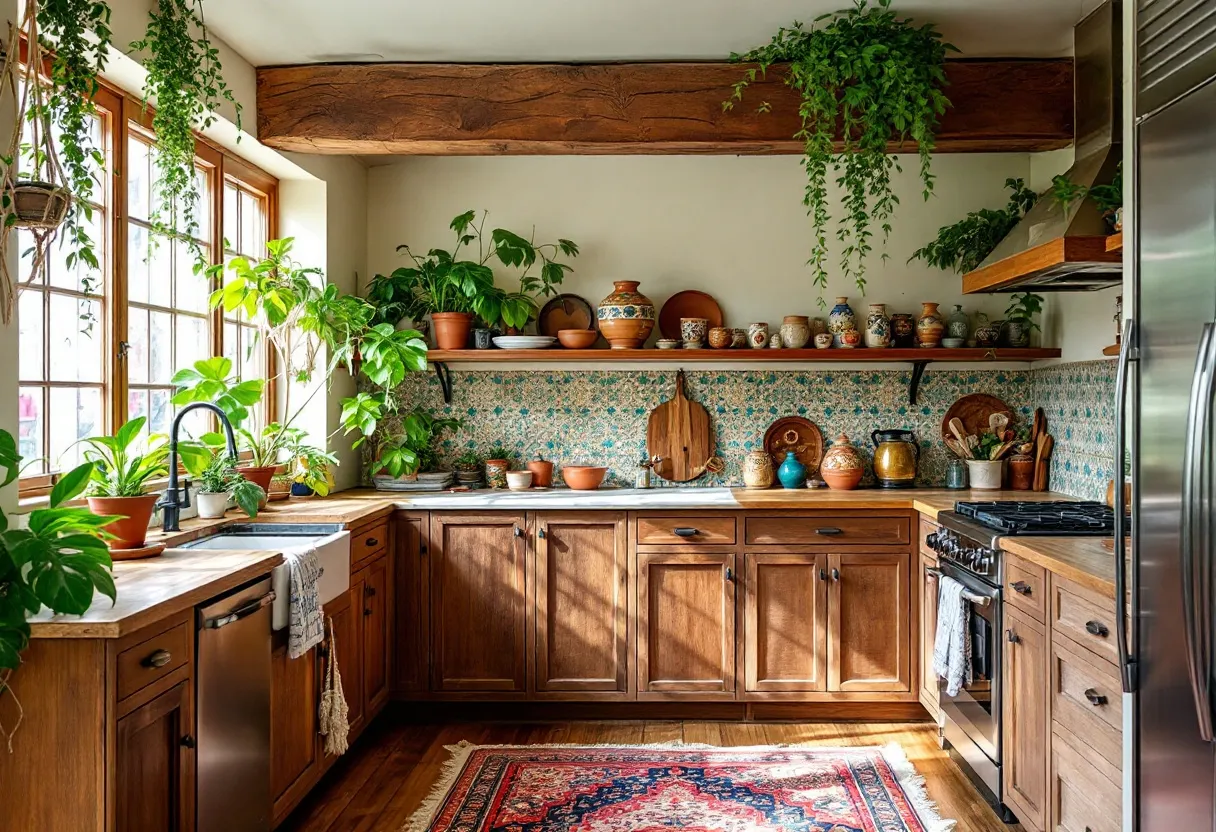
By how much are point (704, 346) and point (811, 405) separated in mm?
621

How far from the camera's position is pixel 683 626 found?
3.99 meters

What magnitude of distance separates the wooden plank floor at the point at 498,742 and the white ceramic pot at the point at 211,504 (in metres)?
1.00

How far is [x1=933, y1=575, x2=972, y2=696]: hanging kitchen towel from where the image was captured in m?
3.21

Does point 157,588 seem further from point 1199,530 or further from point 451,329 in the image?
point 451,329

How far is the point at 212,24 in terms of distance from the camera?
330 centimetres

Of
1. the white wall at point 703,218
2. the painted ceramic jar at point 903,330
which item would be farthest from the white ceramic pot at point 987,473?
the white wall at point 703,218

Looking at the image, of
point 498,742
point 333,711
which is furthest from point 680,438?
point 333,711

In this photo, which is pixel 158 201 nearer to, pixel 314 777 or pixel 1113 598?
pixel 314 777

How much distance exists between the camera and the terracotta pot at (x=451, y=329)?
172 inches

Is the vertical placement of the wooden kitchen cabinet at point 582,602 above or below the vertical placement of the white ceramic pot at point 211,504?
below

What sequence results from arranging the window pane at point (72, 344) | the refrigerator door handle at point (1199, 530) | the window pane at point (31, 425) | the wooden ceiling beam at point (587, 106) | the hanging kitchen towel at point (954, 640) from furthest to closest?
the wooden ceiling beam at point (587, 106) → the hanging kitchen towel at point (954, 640) → the window pane at point (72, 344) → the window pane at point (31, 425) → the refrigerator door handle at point (1199, 530)

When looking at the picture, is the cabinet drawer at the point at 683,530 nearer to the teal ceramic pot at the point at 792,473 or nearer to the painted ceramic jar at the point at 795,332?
Result: the teal ceramic pot at the point at 792,473

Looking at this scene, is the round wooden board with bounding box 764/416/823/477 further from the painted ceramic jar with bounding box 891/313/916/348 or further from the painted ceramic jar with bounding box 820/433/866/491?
the painted ceramic jar with bounding box 891/313/916/348

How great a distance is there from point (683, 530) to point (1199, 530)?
2.39 meters
